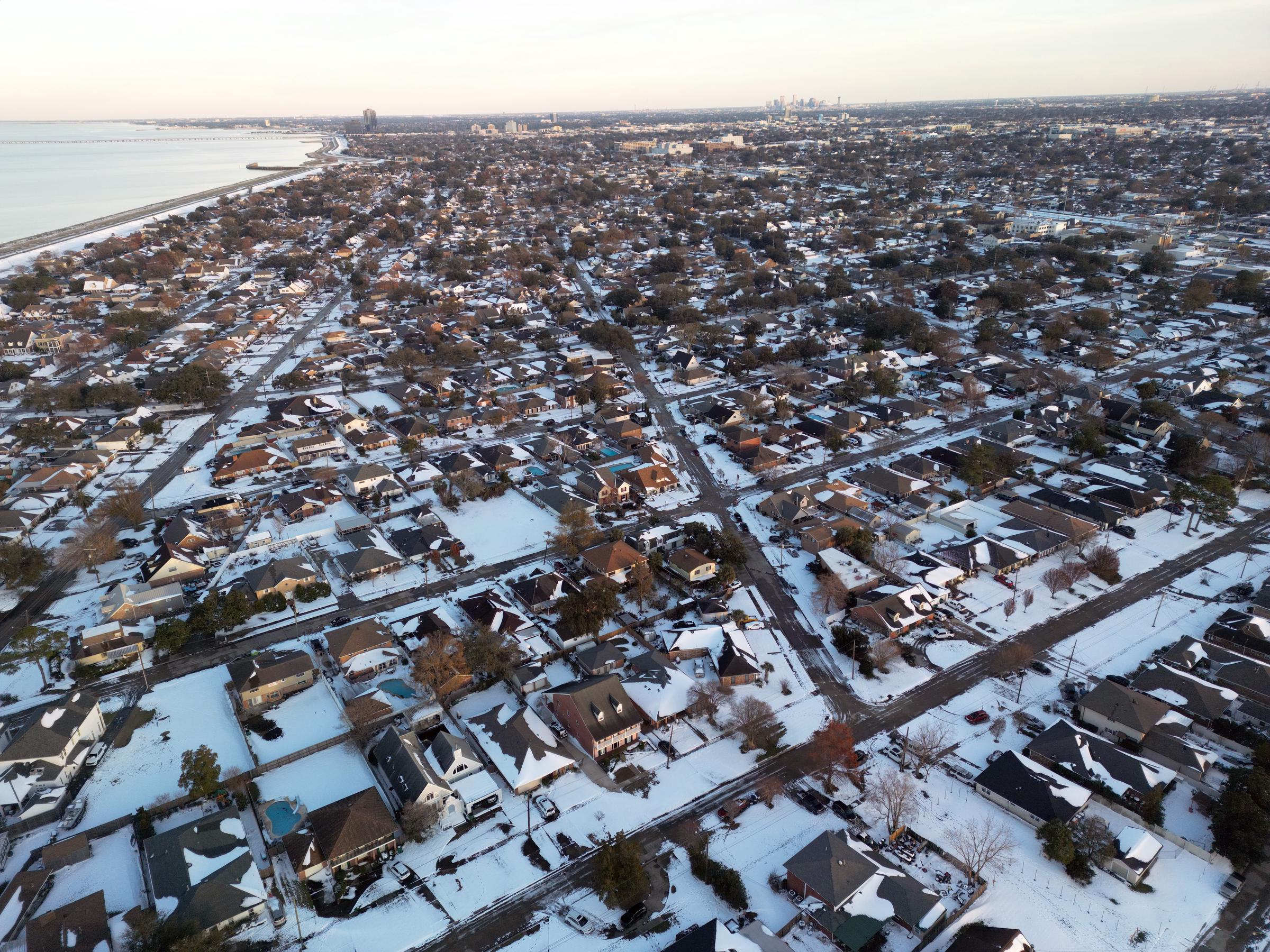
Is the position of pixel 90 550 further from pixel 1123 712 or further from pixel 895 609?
pixel 1123 712

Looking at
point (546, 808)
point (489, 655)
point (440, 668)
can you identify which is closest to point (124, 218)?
point (440, 668)

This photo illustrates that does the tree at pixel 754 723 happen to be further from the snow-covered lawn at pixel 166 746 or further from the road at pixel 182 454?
the road at pixel 182 454

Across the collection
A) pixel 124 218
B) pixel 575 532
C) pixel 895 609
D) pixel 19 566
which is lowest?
pixel 895 609

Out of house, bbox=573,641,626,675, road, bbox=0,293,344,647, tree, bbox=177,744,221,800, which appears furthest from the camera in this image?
road, bbox=0,293,344,647

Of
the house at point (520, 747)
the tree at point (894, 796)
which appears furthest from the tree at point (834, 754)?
the house at point (520, 747)

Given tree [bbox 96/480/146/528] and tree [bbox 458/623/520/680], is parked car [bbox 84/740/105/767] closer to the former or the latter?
tree [bbox 458/623/520/680]

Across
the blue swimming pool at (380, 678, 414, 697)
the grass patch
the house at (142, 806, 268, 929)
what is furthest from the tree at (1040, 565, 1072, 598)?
the grass patch
